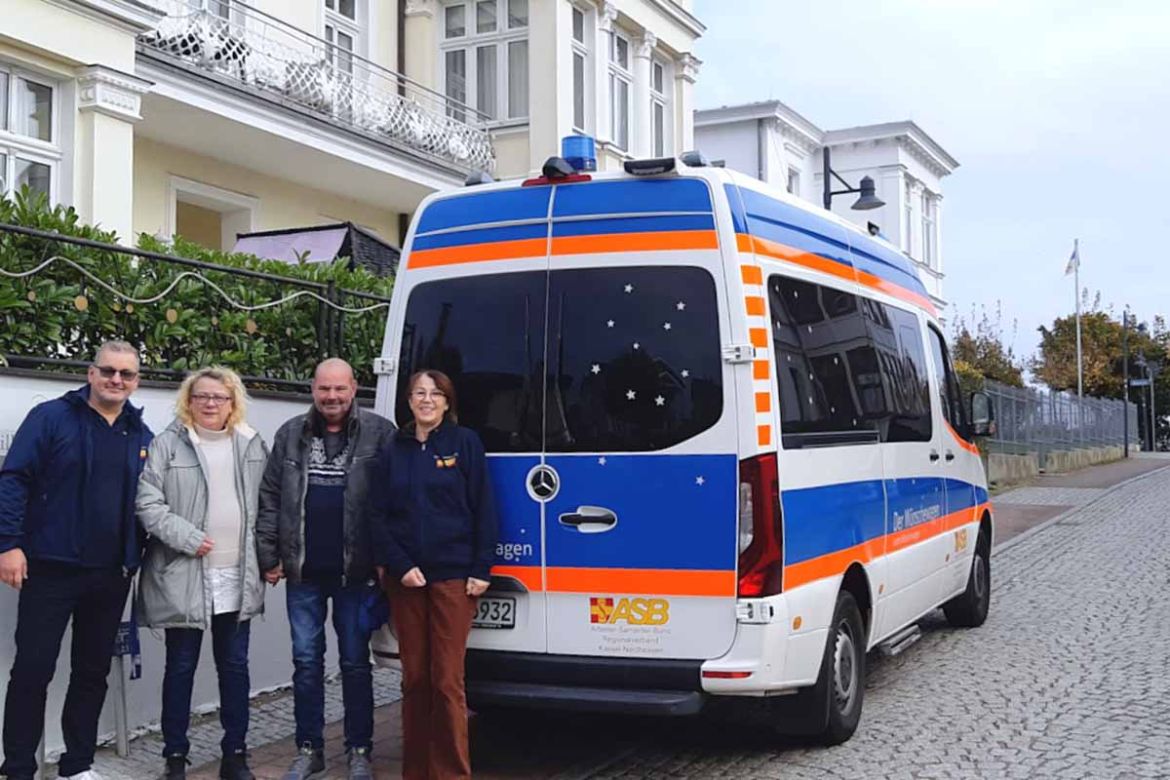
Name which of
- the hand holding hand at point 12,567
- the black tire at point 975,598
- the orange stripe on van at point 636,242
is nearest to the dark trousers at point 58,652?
the hand holding hand at point 12,567

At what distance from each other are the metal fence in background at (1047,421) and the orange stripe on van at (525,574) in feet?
57.0

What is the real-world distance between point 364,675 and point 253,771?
805mm

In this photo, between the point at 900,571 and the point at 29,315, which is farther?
the point at 900,571

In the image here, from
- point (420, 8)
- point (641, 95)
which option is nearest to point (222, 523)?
point (420, 8)

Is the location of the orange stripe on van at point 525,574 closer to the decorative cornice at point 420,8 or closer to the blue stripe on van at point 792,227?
the blue stripe on van at point 792,227

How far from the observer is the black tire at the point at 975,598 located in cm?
976

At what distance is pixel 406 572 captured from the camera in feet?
18.4

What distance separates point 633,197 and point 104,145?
7417 mm

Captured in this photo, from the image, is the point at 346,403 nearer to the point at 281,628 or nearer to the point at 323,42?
the point at 281,628

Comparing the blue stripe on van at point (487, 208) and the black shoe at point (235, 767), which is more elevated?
the blue stripe on van at point (487, 208)

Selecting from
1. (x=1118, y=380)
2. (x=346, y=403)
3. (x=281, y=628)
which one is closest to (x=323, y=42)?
(x=281, y=628)

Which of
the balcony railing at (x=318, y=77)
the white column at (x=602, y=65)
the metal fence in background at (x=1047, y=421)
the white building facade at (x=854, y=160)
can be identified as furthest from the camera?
the white building facade at (x=854, y=160)

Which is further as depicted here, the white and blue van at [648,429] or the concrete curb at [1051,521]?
the concrete curb at [1051,521]

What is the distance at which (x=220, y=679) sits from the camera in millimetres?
5863
